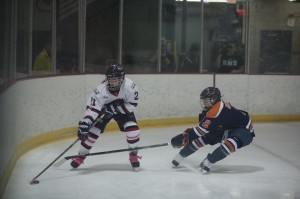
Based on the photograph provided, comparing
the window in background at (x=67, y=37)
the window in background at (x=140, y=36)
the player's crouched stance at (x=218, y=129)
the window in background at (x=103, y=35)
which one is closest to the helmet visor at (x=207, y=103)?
the player's crouched stance at (x=218, y=129)

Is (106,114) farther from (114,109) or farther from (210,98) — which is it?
(210,98)

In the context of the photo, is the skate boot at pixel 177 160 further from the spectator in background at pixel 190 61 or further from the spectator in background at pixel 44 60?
the spectator in background at pixel 190 61

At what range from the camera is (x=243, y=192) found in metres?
4.76

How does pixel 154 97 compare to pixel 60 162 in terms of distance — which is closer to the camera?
pixel 60 162

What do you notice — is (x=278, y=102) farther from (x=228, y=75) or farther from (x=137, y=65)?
(x=137, y=65)

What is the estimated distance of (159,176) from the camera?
5281 millimetres

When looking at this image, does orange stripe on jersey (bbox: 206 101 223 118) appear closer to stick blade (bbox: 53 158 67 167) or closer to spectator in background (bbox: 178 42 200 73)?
stick blade (bbox: 53 158 67 167)

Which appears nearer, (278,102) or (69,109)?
(69,109)

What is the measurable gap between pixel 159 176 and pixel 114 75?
89cm

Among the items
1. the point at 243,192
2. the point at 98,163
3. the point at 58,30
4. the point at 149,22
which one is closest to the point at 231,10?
the point at 149,22

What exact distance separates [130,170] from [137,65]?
13.7 feet

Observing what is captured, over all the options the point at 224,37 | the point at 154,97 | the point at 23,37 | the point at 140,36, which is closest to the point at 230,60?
the point at 224,37

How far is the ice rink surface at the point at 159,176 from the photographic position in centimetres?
463

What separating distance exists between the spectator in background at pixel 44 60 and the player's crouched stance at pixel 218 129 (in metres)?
2.27
